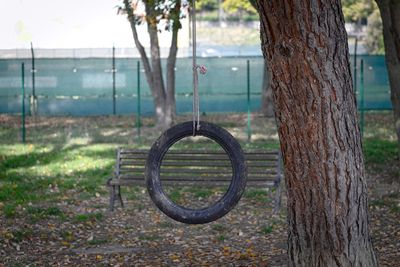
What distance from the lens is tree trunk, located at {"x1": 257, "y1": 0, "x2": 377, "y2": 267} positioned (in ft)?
19.8

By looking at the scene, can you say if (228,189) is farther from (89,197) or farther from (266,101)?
(266,101)

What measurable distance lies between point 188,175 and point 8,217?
2312mm

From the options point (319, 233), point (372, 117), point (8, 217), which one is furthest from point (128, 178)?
Result: point (372, 117)

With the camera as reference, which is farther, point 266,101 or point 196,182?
point 266,101

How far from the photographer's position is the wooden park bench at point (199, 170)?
10344 mm

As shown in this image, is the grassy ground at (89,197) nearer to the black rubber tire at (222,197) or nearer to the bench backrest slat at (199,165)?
the bench backrest slat at (199,165)

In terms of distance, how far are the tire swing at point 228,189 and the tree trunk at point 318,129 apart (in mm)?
733

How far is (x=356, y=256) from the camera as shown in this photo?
21.2 feet

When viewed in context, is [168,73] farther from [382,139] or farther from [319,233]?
[319,233]

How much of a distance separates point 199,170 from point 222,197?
3.32 m

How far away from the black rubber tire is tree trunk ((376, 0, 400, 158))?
4.39 m

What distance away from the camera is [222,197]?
23.5 feet

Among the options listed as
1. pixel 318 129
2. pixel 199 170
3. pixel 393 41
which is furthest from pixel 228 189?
pixel 393 41

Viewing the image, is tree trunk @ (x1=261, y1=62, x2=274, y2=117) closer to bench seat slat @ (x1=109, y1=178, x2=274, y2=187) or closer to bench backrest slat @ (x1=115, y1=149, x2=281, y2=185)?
bench backrest slat @ (x1=115, y1=149, x2=281, y2=185)
